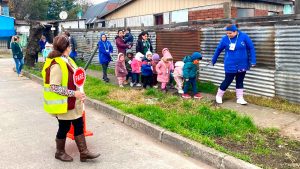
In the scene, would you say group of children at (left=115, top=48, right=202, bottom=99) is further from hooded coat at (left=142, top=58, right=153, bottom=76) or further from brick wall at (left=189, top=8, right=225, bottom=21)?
brick wall at (left=189, top=8, right=225, bottom=21)

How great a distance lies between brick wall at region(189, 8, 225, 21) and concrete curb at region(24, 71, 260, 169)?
7529mm

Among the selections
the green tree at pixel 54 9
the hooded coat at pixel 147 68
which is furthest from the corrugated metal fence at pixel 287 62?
the green tree at pixel 54 9

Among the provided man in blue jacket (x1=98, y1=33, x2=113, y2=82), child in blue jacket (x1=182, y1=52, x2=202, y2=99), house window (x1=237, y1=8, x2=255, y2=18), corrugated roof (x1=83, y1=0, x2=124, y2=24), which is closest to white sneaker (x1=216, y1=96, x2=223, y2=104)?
child in blue jacket (x1=182, y1=52, x2=202, y2=99)

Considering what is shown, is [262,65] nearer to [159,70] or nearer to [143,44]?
[159,70]

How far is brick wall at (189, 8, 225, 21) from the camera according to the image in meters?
13.5

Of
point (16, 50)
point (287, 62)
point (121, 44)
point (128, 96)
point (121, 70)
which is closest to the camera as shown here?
point (287, 62)

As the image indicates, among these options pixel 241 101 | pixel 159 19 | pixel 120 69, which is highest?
pixel 159 19

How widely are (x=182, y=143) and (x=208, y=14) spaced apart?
9.76 meters

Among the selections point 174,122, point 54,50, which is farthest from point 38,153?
point 174,122

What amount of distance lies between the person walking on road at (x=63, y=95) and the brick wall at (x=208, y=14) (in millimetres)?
9498

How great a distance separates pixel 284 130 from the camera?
5680mm

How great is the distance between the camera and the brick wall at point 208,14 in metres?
13.5

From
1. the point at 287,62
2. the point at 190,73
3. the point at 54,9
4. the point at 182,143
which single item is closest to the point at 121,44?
the point at 190,73

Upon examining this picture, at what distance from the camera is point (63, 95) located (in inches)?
181
